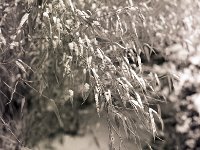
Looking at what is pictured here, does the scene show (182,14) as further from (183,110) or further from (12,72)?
(12,72)

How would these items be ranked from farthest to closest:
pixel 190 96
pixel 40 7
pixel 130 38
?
pixel 190 96 → pixel 130 38 → pixel 40 7

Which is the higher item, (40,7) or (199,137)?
(40,7)

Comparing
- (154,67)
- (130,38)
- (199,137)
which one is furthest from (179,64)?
(130,38)

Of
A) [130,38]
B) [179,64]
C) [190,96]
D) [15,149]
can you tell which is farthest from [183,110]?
[15,149]

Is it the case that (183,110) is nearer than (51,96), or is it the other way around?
(51,96)

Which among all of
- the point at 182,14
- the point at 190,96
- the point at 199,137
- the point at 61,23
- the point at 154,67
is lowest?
the point at 199,137

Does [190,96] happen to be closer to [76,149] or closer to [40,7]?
[76,149]

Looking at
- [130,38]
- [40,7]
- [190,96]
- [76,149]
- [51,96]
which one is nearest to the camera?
[40,7]
